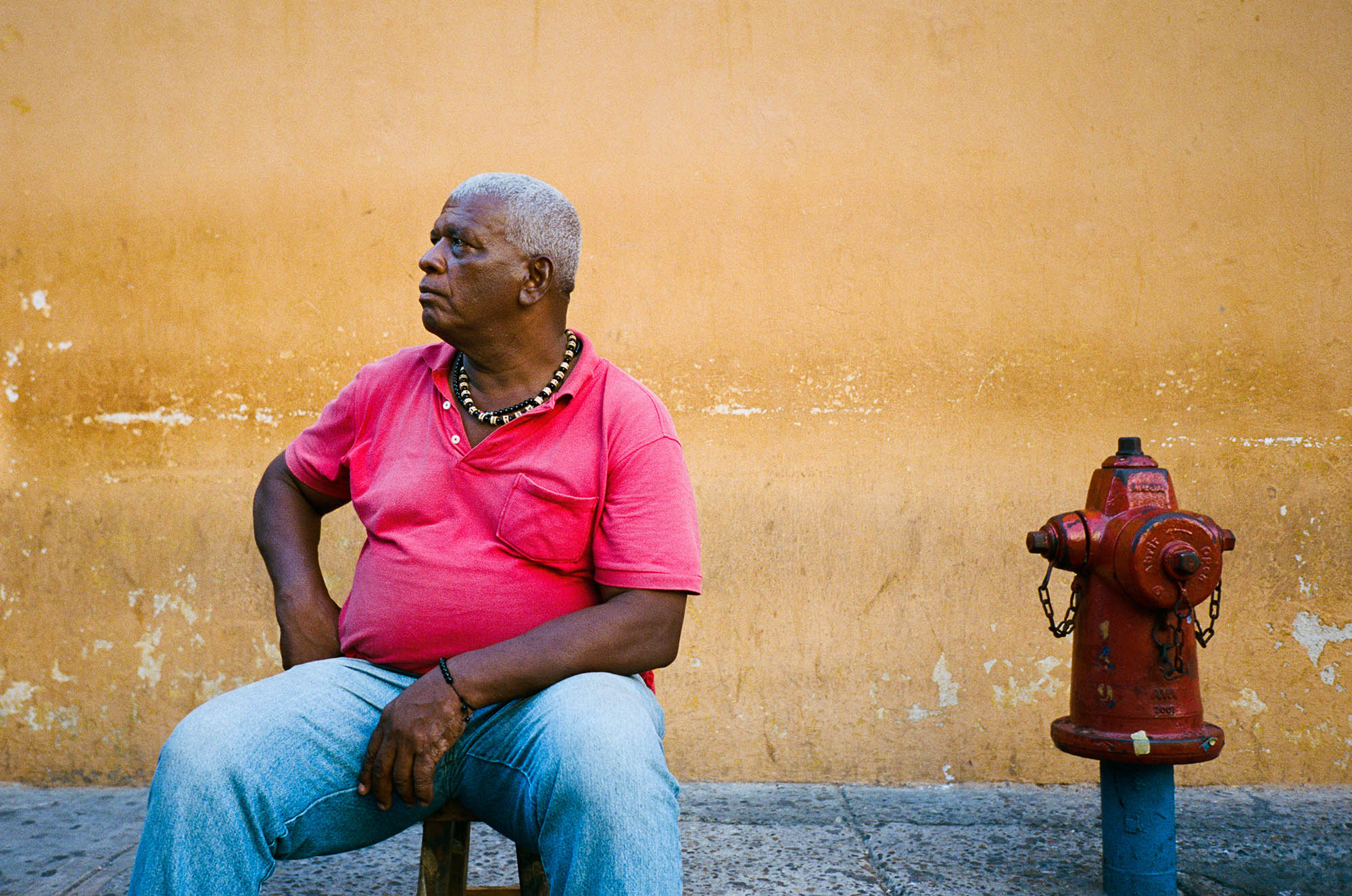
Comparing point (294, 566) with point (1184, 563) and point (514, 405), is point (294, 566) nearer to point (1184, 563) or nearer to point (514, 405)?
point (514, 405)

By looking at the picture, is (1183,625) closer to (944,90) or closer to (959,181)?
(959,181)

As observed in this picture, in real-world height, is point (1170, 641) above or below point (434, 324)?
below

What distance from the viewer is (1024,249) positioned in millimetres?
3326

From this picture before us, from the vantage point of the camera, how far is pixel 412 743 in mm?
1691

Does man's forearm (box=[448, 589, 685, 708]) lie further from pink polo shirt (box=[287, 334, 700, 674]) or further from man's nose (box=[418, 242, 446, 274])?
man's nose (box=[418, 242, 446, 274])

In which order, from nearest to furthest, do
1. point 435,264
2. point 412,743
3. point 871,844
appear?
point 412,743 < point 435,264 < point 871,844

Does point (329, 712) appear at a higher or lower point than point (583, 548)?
lower

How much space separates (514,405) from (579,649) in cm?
55

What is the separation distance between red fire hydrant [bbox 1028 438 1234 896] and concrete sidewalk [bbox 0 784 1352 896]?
0.27 m

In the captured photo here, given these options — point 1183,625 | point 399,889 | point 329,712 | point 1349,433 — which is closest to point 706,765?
point 399,889

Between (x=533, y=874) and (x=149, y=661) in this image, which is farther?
(x=149, y=661)

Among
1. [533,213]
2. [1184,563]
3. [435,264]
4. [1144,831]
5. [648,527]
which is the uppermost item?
[533,213]

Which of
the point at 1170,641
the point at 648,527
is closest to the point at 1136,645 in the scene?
the point at 1170,641

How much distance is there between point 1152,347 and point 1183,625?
1.28 metres
